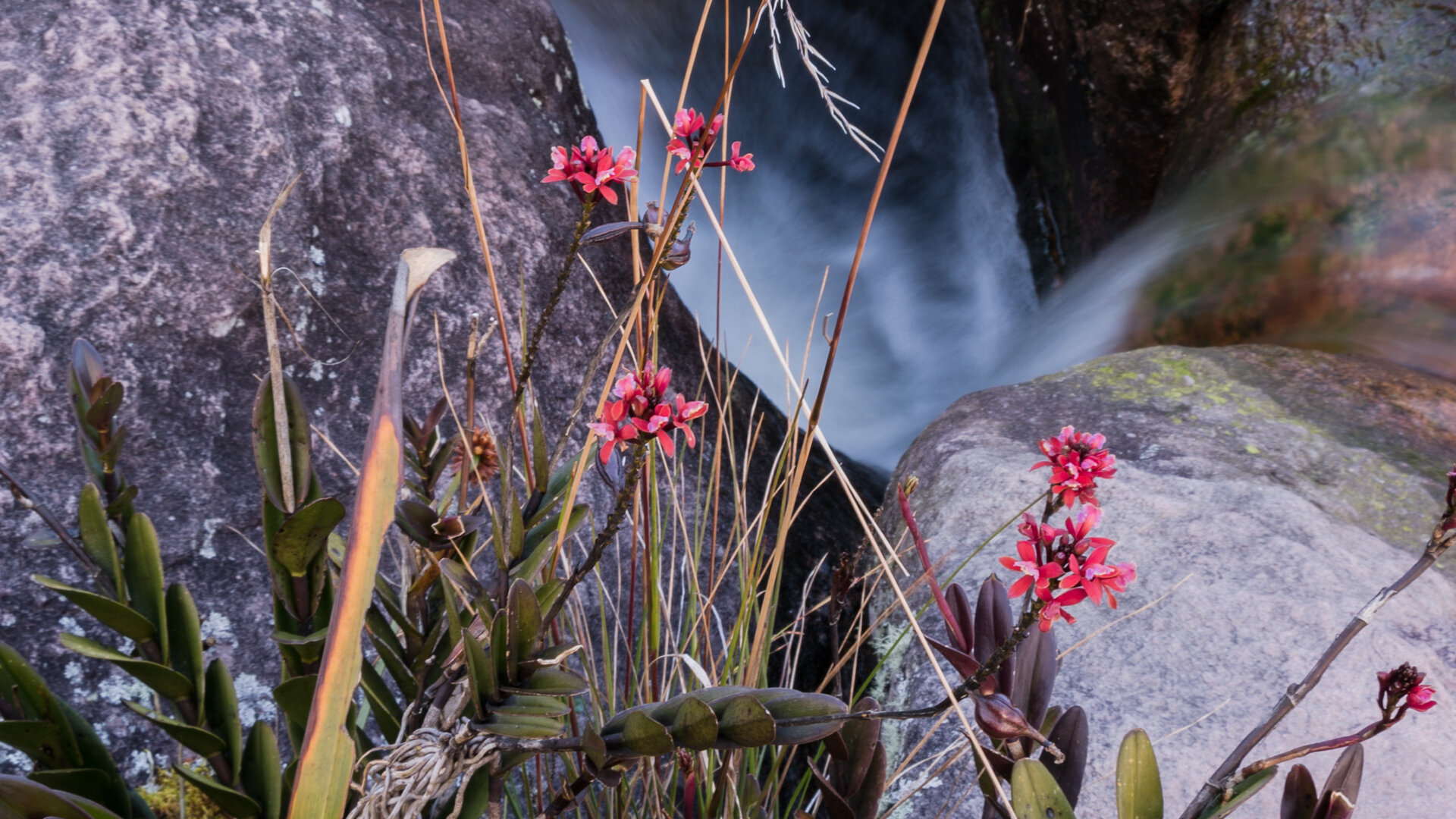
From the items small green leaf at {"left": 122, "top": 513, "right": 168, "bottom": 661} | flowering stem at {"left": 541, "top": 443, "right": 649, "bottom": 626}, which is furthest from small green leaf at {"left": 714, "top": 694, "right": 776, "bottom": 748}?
small green leaf at {"left": 122, "top": 513, "right": 168, "bottom": 661}

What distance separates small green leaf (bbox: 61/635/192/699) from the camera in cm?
54

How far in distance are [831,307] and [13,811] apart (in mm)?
3352

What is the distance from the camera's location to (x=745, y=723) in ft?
1.57

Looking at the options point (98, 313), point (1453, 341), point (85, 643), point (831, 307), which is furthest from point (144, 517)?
point (831, 307)

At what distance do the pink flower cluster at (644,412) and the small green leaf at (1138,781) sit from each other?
14.5 inches

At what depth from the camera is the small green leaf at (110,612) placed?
1.76ft

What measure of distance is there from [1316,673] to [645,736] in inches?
17.2

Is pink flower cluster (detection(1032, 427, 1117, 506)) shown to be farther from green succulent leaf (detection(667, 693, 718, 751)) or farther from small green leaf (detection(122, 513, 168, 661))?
small green leaf (detection(122, 513, 168, 661))

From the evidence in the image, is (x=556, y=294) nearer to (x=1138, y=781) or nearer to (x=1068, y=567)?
(x=1068, y=567)

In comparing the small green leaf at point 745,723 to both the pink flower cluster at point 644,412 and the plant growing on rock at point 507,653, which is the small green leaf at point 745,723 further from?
the pink flower cluster at point 644,412

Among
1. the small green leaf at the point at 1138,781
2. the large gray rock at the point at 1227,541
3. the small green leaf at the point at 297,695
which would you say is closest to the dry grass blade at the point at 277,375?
the small green leaf at the point at 297,695

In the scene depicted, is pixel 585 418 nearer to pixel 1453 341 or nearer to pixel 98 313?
pixel 98 313

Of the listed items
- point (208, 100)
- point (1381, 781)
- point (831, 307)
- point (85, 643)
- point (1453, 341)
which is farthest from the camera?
point (831, 307)

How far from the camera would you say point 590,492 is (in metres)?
1.39
